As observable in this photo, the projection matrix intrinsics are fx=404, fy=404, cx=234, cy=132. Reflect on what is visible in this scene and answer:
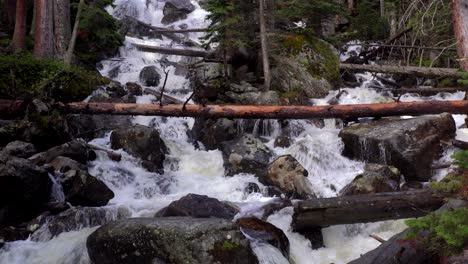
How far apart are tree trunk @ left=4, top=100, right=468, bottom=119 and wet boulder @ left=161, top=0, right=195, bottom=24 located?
22.4 m

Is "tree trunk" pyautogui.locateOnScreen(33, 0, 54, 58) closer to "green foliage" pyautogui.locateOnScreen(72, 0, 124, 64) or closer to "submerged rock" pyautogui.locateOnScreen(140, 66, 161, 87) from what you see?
"green foliage" pyautogui.locateOnScreen(72, 0, 124, 64)

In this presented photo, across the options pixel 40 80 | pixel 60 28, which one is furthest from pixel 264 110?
pixel 60 28

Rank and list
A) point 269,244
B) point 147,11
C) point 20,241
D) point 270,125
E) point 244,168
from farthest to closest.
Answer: point 147,11
point 270,125
point 244,168
point 20,241
point 269,244

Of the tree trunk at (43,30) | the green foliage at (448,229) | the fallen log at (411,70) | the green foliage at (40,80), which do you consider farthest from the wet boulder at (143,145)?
the fallen log at (411,70)

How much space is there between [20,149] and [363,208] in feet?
26.4

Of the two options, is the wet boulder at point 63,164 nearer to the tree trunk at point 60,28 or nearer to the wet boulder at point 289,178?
the wet boulder at point 289,178

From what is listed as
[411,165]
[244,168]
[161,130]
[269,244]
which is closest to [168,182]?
[244,168]

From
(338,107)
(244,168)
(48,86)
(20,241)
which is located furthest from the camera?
(48,86)

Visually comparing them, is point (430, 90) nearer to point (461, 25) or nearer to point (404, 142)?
point (404, 142)

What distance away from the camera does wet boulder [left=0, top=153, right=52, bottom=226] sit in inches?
307

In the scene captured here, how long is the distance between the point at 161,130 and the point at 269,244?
861 centimetres

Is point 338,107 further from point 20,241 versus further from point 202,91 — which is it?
point 20,241

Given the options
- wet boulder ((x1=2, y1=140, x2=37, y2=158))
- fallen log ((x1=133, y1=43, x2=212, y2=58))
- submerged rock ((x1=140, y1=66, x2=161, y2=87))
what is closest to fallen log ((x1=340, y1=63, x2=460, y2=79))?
fallen log ((x1=133, y1=43, x2=212, y2=58))

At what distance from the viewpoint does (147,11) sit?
33188 millimetres
